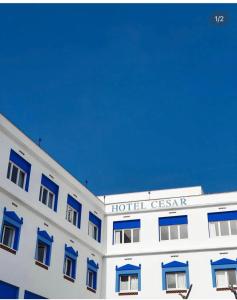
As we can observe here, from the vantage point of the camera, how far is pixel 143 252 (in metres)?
32.1

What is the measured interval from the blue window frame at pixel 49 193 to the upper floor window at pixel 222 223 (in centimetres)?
1106

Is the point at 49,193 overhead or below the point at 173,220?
below

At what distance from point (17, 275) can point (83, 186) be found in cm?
1006

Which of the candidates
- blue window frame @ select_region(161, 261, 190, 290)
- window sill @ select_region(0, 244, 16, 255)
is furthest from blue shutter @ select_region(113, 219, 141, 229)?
window sill @ select_region(0, 244, 16, 255)

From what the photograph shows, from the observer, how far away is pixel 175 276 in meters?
30.8

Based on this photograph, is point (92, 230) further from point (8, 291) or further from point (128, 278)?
point (8, 291)

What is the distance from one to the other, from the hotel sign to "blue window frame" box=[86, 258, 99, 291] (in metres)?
4.73

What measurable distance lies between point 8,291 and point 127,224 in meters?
13.3

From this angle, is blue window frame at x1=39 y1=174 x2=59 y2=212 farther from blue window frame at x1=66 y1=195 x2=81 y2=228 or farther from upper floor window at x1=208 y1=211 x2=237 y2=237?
upper floor window at x1=208 y1=211 x2=237 y2=237

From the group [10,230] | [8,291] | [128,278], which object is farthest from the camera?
[128,278]

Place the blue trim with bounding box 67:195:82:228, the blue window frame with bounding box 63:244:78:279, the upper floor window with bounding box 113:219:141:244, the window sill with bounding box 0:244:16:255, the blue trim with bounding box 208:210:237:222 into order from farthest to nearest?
the upper floor window with bounding box 113:219:141:244, the blue trim with bounding box 208:210:237:222, the blue trim with bounding box 67:195:82:228, the blue window frame with bounding box 63:244:78:279, the window sill with bounding box 0:244:16:255

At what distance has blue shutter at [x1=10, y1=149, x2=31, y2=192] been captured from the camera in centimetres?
2486

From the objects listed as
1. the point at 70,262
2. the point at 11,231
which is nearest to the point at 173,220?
the point at 70,262

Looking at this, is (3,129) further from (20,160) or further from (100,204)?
(100,204)
